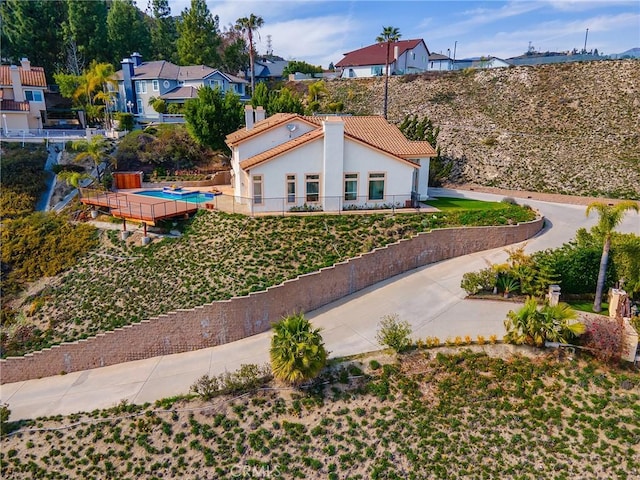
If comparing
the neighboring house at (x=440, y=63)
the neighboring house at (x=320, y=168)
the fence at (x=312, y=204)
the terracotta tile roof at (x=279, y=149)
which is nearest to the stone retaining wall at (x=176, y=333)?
the fence at (x=312, y=204)

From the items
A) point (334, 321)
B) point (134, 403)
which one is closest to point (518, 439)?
point (334, 321)

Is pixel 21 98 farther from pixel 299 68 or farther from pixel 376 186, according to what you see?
pixel 299 68

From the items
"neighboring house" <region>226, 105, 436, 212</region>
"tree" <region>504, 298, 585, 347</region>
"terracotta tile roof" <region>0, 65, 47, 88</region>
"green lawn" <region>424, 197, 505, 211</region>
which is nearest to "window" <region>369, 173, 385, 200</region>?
"neighboring house" <region>226, 105, 436, 212</region>

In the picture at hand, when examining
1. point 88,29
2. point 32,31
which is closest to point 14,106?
point 32,31

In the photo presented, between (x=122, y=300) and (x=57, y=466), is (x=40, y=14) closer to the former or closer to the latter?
(x=122, y=300)

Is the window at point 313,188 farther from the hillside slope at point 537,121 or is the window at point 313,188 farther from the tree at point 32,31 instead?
the tree at point 32,31

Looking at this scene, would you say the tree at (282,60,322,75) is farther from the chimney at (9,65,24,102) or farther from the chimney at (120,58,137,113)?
the chimney at (9,65,24,102)
